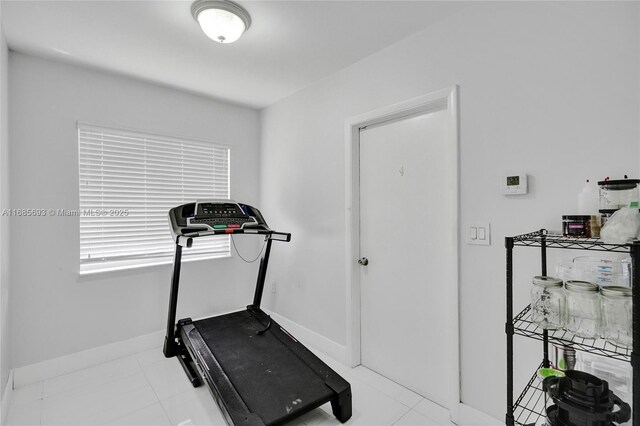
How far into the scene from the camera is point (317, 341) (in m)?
2.93

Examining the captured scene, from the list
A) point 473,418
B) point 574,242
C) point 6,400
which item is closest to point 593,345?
point 574,242

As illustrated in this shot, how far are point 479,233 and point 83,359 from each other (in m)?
3.20

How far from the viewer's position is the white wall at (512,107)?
55.0 inches

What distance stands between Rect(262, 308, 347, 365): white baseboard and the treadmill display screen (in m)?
1.31

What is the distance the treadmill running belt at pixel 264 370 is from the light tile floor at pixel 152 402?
0.22 meters

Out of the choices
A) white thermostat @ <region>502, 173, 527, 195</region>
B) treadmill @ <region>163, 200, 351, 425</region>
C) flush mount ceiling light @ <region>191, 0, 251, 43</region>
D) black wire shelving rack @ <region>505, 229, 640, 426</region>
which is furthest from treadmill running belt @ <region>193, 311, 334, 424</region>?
flush mount ceiling light @ <region>191, 0, 251, 43</region>

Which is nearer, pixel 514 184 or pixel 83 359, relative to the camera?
pixel 514 184

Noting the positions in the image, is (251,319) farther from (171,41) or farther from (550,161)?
(550,161)

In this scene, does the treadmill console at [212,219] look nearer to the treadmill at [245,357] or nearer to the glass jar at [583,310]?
the treadmill at [245,357]

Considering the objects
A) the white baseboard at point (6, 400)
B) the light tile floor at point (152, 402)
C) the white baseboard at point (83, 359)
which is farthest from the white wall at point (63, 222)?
the light tile floor at point (152, 402)

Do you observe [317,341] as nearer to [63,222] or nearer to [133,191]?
[133,191]

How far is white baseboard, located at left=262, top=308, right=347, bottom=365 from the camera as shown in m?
2.70

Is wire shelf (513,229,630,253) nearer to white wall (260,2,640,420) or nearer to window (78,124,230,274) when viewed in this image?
white wall (260,2,640,420)

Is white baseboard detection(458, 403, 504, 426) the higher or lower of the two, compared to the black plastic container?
lower
